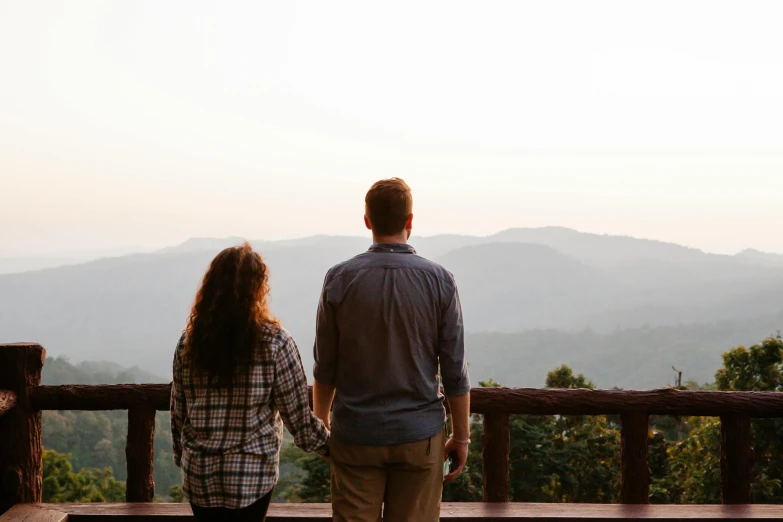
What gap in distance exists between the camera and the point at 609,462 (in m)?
15.9

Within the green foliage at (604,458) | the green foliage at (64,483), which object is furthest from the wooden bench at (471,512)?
the green foliage at (64,483)

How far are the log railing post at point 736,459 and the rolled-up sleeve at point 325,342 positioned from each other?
233 centimetres

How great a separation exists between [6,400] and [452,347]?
224 cm

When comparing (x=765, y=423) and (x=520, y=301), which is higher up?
(x=765, y=423)

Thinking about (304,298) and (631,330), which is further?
(304,298)

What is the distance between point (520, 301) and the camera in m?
159

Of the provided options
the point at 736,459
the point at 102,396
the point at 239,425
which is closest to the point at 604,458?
the point at 736,459

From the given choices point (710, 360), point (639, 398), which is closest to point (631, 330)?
point (710, 360)

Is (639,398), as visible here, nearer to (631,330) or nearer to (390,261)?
(390,261)

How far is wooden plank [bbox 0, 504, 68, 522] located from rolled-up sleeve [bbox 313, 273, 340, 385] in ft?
5.71

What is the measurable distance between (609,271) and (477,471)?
16982 cm

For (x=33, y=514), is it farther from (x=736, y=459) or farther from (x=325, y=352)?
(x=736, y=459)

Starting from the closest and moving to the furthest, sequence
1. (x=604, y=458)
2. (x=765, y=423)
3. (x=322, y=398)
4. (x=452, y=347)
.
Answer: (x=452, y=347) < (x=322, y=398) < (x=765, y=423) < (x=604, y=458)

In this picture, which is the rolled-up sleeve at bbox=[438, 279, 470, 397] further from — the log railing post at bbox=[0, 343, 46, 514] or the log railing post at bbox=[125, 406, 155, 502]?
the log railing post at bbox=[0, 343, 46, 514]
